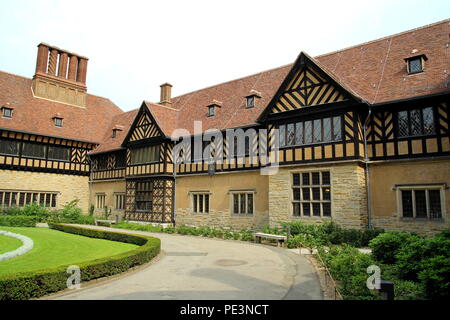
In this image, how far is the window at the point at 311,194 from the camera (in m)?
16.0

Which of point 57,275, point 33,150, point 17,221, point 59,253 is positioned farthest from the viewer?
point 33,150

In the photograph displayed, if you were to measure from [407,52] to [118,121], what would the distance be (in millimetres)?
26953

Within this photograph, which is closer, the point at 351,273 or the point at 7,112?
the point at 351,273

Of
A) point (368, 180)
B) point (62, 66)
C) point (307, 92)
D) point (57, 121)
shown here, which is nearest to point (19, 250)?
point (307, 92)

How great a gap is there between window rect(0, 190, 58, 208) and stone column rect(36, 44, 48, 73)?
12.2 metres

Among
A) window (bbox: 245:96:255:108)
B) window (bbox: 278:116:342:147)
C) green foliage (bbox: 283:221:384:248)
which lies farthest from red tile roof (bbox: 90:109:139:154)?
green foliage (bbox: 283:221:384:248)

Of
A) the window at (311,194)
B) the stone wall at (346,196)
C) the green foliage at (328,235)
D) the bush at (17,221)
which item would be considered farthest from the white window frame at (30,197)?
the green foliage at (328,235)

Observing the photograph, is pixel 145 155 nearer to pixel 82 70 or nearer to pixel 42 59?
pixel 82 70

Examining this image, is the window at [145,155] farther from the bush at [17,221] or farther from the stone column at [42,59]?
the stone column at [42,59]

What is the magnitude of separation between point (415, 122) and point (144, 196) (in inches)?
734

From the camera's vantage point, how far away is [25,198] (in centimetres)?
2778

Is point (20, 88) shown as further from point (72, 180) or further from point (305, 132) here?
point (305, 132)

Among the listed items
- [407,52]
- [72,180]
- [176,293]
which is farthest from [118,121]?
[176,293]

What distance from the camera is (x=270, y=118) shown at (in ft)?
59.5
